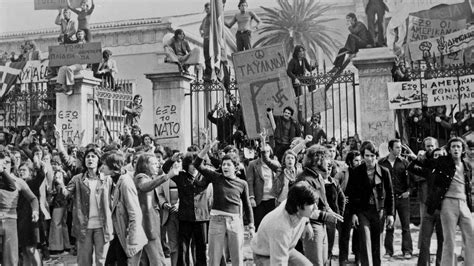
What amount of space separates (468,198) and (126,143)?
25.8 feet

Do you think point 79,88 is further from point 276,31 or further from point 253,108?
point 276,31

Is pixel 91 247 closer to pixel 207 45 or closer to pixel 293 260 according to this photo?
pixel 293 260

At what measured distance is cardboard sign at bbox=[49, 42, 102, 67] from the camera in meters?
15.9

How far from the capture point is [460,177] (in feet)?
24.4

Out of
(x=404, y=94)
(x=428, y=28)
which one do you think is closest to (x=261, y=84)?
(x=404, y=94)

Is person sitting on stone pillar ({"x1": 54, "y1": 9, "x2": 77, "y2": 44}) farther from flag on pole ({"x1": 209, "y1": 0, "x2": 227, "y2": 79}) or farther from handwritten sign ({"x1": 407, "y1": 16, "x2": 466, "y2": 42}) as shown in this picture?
handwritten sign ({"x1": 407, "y1": 16, "x2": 466, "y2": 42})

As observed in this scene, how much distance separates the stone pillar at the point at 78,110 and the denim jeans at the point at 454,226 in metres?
10.5

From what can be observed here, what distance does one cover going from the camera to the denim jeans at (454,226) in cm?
718

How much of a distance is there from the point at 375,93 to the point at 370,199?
5.81m

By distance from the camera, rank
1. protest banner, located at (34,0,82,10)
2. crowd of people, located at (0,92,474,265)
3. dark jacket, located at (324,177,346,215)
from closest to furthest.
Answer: crowd of people, located at (0,92,474,265)
dark jacket, located at (324,177,346,215)
protest banner, located at (34,0,82,10)

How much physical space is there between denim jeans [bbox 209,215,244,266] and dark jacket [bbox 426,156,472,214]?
7.69 feet

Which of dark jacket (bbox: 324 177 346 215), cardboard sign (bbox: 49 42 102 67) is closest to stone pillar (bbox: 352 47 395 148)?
dark jacket (bbox: 324 177 346 215)

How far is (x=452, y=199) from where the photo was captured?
7371mm

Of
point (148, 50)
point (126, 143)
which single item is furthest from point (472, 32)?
point (148, 50)
